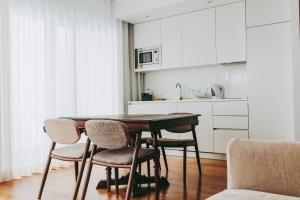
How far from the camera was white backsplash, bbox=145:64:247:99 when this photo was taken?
4543 mm

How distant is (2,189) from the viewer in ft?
9.67

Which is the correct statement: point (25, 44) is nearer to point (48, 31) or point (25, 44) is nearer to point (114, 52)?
point (48, 31)

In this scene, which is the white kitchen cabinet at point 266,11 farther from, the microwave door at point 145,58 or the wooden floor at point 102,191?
the wooden floor at point 102,191

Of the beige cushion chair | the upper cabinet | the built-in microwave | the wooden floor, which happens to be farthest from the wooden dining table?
the built-in microwave

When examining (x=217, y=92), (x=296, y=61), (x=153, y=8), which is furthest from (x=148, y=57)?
(x=296, y=61)

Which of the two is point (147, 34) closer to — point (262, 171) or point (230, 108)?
point (230, 108)

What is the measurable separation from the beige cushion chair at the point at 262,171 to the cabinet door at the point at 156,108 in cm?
311

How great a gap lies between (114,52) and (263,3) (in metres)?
2.49

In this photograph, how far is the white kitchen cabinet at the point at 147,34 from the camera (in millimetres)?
5090

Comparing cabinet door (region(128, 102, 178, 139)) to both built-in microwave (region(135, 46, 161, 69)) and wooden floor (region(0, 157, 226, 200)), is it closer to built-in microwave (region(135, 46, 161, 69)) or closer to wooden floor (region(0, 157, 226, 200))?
built-in microwave (region(135, 46, 161, 69))

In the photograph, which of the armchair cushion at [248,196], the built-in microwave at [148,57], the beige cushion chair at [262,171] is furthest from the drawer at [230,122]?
the armchair cushion at [248,196]

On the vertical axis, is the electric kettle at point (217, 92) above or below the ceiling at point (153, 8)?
below

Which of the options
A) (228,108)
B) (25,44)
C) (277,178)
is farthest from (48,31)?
(277,178)

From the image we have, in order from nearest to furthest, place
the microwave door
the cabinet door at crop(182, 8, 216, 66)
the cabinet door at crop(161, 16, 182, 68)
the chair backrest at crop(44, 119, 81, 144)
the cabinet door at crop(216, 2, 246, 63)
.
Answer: the chair backrest at crop(44, 119, 81, 144)
the cabinet door at crop(216, 2, 246, 63)
the cabinet door at crop(182, 8, 216, 66)
the cabinet door at crop(161, 16, 182, 68)
the microwave door
